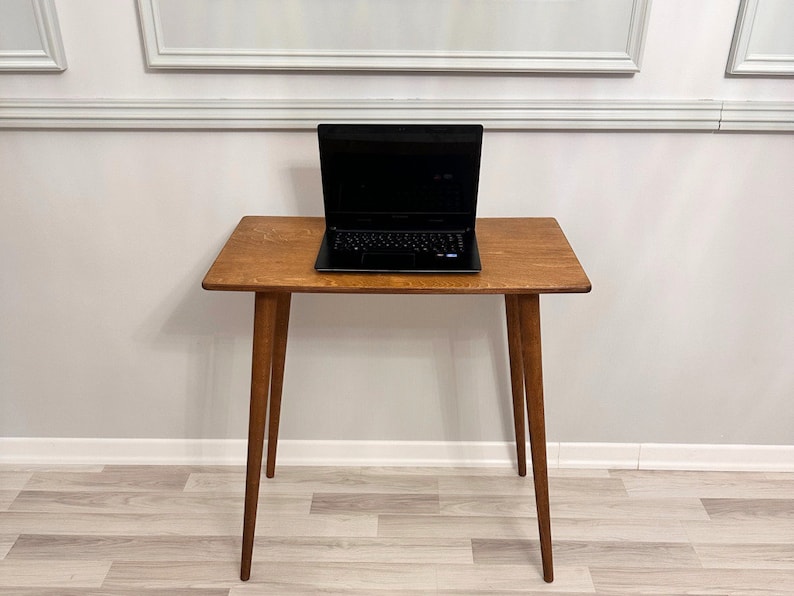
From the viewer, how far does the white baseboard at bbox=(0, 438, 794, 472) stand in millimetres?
1608

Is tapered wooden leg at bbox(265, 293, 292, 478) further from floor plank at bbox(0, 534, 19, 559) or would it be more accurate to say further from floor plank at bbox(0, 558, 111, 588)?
floor plank at bbox(0, 534, 19, 559)

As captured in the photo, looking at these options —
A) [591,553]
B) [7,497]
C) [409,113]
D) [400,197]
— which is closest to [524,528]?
[591,553]

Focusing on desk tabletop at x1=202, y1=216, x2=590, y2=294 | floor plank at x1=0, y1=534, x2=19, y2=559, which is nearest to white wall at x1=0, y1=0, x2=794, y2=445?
desk tabletop at x1=202, y1=216, x2=590, y2=294

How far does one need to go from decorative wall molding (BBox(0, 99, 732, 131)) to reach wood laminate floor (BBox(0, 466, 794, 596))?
2.84 feet

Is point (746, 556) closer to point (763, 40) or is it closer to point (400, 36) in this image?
point (763, 40)

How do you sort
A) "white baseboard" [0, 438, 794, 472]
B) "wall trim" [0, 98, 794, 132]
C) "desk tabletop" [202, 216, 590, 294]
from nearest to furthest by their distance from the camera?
"desk tabletop" [202, 216, 590, 294], "wall trim" [0, 98, 794, 132], "white baseboard" [0, 438, 794, 472]

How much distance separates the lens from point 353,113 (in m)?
1.25

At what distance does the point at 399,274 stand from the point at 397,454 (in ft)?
2.33

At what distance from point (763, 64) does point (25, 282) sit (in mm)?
1597

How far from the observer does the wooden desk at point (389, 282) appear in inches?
40.8

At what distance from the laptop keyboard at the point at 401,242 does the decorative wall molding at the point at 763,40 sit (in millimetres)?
628

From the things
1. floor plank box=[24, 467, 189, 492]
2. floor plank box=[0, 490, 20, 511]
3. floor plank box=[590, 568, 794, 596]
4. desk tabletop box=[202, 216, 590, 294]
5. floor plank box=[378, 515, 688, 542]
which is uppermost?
desk tabletop box=[202, 216, 590, 294]

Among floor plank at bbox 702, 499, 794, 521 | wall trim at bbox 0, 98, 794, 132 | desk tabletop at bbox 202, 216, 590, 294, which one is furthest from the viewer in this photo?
floor plank at bbox 702, 499, 794, 521

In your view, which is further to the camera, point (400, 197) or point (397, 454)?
point (397, 454)
